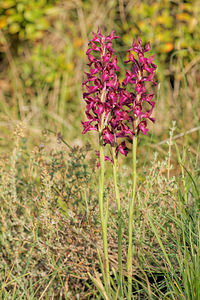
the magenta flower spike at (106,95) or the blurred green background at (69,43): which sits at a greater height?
the blurred green background at (69,43)

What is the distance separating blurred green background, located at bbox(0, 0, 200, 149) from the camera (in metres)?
4.56

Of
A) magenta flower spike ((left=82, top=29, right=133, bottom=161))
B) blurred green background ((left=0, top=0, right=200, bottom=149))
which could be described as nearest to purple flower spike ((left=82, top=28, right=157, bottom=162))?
magenta flower spike ((left=82, top=29, right=133, bottom=161))

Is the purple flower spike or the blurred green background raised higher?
the blurred green background

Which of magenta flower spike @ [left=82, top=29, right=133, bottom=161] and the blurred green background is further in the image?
the blurred green background

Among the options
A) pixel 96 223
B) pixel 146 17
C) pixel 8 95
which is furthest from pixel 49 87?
pixel 96 223

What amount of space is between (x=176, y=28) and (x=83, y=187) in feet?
10.8

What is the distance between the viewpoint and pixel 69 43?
480 cm

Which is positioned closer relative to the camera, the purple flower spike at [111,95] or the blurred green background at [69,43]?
the purple flower spike at [111,95]

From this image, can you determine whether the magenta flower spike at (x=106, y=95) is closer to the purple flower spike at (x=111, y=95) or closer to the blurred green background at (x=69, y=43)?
the purple flower spike at (x=111, y=95)

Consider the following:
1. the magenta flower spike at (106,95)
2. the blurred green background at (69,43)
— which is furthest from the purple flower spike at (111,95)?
the blurred green background at (69,43)

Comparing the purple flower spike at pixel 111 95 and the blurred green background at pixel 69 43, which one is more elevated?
the blurred green background at pixel 69 43

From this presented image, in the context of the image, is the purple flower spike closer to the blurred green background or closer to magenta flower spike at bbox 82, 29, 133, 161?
magenta flower spike at bbox 82, 29, 133, 161

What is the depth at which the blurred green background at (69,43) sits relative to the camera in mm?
4562

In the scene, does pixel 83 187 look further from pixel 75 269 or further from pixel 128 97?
pixel 128 97
